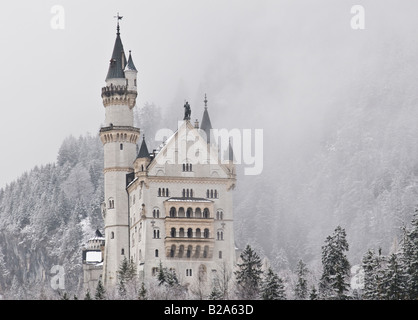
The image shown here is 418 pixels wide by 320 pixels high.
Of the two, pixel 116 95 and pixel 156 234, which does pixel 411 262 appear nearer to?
pixel 156 234

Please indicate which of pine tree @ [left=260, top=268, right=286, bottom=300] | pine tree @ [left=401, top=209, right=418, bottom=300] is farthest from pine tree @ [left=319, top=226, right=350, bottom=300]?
pine tree @ [left=401, top=209, right=418, bottom=300]

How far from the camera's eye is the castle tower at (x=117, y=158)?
173375 millimetres

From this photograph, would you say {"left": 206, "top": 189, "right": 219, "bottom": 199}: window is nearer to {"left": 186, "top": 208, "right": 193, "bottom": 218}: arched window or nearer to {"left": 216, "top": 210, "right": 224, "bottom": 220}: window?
{"left": 216, "top": 210, "right": 224, "bottom": 220}: window

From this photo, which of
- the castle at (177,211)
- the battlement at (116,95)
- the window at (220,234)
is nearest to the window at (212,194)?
the castle at (177,211)

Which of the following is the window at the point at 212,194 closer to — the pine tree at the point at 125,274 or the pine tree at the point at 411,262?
the pine tree at the point at 125,274

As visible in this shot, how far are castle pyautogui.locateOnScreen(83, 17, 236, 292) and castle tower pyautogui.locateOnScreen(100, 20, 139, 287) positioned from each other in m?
0.12

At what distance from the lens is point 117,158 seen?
6919 inches

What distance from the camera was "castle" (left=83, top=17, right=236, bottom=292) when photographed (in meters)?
166

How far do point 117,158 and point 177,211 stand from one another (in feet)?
44.6

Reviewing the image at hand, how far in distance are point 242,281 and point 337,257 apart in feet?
41.1

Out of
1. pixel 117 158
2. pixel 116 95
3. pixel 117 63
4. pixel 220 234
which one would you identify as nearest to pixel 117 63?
pixel 117 63

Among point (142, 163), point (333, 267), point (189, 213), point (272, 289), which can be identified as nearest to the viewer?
point (272, 289)
